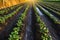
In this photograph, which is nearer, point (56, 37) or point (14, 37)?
point (14, 37)

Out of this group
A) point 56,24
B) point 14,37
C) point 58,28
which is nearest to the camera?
point 14,37

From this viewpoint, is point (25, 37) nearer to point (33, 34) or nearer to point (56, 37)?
point (33, 34)

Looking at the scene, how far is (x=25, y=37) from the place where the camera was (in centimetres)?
854

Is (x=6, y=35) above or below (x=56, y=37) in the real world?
above

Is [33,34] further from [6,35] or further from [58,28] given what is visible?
[58,28]

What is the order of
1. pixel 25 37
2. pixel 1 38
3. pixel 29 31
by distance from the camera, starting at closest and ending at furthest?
pixel 1 38 < pixel 25 37 < pixel 29 31

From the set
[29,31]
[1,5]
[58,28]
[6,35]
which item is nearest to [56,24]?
[58,28]

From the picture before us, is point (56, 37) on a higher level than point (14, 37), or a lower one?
lower

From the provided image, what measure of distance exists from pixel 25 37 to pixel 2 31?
143cm

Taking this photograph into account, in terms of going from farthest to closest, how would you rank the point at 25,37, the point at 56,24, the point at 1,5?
the point at 1,5 < the point at 56,24 < the point at 25,37

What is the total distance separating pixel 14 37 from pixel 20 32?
1.39m

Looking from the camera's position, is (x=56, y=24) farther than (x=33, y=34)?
Yes

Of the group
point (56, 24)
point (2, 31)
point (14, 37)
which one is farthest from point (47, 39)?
point (56, 24)

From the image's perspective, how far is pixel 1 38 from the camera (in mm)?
7895
